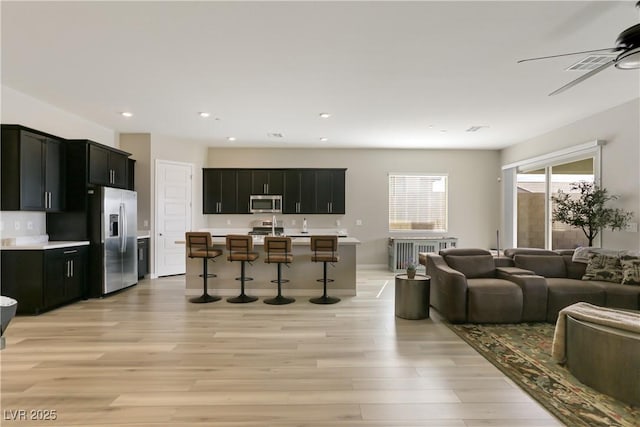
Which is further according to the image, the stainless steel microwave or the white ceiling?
the stainless steel microwave

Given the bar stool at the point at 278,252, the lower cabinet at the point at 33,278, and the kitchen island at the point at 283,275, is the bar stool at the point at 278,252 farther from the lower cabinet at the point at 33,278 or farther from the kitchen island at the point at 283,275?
the lower cabinet at the point at 33,278

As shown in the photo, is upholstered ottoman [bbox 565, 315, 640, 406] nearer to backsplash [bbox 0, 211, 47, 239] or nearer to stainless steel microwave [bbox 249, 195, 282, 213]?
stainless steel microwave [bbox 249, 195, 282, 213]

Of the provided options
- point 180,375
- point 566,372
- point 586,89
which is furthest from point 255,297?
point 586,89

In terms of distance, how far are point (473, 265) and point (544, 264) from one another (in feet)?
3.56

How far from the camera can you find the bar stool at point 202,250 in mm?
5059

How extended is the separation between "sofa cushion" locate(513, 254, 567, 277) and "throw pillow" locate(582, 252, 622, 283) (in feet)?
1.03

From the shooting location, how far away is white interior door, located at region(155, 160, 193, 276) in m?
6.94

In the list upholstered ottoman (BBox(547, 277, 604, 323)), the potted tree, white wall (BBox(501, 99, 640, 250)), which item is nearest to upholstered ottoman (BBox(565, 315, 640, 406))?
upholstered ottoman (BBox(547, 277, 604, 323))

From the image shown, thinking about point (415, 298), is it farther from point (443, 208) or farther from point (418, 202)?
point (443, 208)

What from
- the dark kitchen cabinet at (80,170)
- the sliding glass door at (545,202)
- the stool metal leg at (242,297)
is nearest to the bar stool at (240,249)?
the stool metal leg at (242,297)

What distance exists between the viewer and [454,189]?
8.36 metres

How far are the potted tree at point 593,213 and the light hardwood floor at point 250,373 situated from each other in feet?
9.69

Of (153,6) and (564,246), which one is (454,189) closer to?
(564,246)

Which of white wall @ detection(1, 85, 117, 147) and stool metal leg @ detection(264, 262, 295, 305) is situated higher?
white wall @ detection(1, 85, 117, 147)
